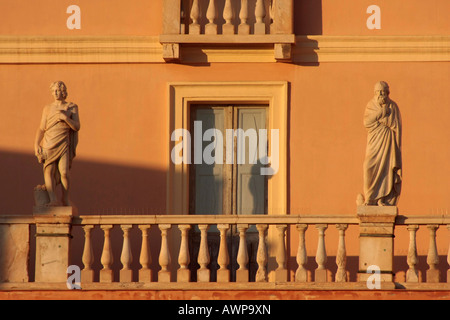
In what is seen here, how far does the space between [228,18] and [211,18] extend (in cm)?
24

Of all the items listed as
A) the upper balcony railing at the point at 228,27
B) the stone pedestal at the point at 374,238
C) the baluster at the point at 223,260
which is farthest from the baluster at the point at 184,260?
the upper balcony railing at the point at 228,27

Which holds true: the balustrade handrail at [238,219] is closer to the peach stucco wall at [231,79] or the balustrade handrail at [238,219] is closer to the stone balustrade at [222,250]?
the stone balustrade at [222,250]

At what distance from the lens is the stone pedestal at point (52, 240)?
18031mm

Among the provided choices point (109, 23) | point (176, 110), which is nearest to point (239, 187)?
point (176, 110)

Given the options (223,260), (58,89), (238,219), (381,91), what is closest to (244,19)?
(381,91)

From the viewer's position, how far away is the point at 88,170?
20.5 m

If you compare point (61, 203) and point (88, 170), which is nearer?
point (61, 203)

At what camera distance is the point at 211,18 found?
67.4 feet

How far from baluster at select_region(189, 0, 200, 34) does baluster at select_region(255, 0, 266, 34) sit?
32.9 inches

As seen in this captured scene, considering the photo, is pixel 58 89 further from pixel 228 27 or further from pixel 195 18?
pixel 228 27

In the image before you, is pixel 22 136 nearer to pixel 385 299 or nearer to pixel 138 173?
pixel 138 173

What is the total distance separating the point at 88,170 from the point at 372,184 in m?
4.57

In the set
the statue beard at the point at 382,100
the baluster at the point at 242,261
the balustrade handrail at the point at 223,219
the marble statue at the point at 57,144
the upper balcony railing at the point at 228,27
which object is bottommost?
the baluster at the point at 242,261

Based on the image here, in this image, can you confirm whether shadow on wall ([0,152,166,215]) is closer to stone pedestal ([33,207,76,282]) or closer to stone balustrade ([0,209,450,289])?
stone balustrade ([0,209,450,289])
